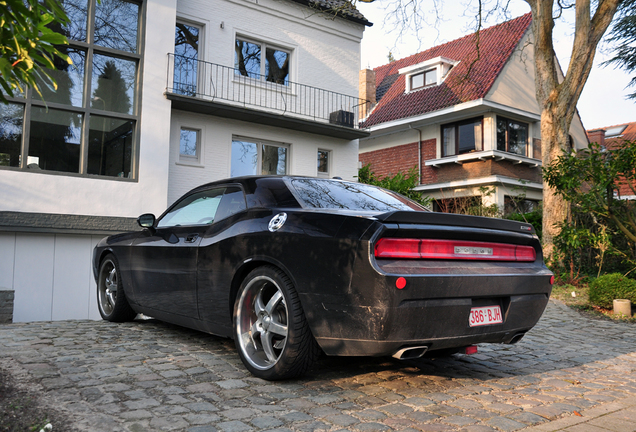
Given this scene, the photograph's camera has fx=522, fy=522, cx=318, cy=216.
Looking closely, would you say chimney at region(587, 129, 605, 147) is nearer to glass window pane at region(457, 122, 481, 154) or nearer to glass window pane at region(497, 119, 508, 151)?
glass window pane at region(497, 119, 508, 151)

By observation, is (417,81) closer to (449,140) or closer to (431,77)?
(431,77)

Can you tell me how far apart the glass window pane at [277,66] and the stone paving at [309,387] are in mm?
11568

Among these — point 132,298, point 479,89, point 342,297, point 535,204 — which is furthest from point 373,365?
point 535,204

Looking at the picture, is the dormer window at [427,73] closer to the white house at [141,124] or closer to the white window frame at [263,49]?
the white house at [141,124]

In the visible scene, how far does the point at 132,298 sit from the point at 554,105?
1149 centimetres

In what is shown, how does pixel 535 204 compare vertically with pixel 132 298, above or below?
above

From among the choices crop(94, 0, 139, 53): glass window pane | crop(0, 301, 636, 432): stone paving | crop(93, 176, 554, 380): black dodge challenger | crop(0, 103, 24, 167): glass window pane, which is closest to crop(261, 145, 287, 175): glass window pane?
crop(94, 0, 139, 53): glass window pane

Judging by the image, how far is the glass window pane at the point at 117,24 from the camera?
39.0ft

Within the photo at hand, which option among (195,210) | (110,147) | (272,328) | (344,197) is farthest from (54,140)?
(272,328)

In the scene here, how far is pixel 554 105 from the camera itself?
13.0 m

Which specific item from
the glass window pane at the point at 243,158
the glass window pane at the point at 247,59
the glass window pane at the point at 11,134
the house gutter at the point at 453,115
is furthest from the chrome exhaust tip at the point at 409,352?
the house gutter at the point at 453,115

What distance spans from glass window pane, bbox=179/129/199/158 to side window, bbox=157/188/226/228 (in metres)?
8.93

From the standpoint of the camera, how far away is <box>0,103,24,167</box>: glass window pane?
10.7 meters

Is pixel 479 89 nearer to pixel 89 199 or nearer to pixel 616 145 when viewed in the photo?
pixel 616 145
